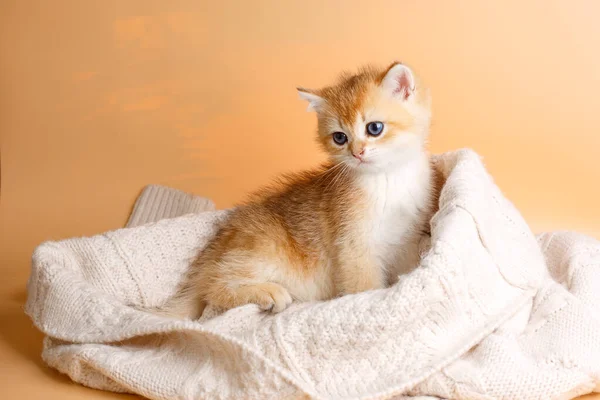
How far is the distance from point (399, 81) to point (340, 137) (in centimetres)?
23

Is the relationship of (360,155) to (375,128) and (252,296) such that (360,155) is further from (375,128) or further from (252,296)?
(252,296)

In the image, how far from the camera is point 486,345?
1.96 metres

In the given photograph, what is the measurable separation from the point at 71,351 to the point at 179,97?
172 cm

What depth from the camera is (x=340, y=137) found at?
2.28 metres

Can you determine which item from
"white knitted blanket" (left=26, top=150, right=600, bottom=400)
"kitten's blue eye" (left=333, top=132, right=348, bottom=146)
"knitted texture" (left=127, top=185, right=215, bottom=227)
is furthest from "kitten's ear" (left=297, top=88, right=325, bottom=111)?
"knitted texture" (left=127, top=185, right=215, bottom=227)

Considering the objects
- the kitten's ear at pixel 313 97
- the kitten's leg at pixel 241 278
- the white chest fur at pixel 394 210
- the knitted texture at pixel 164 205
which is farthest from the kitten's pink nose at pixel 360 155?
the knitted texture at pixel 164 205

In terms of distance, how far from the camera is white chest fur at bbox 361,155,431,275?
2.31m

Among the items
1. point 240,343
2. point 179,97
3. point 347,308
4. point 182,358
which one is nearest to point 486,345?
point 347,308

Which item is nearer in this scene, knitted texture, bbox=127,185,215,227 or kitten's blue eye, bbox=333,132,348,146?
kitten's blue eye, bbox=333,132,348,146

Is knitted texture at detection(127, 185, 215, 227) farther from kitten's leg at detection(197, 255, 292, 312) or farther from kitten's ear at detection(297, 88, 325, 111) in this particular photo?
kitten's ear at detection(297, 88, 325, 111)

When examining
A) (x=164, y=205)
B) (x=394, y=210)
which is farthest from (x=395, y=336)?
(x=164, y=205)

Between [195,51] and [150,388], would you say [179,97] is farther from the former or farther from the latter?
[150,388]

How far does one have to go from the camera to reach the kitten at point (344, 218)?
7.30 ft

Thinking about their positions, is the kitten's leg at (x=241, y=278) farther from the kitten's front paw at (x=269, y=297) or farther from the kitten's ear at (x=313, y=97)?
the kitten's ear at (x=313, y=97)
